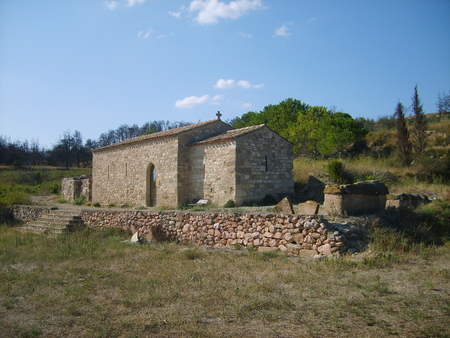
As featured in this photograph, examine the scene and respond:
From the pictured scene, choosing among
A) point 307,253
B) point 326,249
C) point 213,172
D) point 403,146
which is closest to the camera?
point 326,249

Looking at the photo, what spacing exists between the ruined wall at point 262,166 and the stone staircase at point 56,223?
23.3 feet

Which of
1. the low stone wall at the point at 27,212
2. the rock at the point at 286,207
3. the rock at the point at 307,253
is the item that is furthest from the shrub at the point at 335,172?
the low stone wall at the point at 27,212

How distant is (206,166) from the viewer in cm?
1683

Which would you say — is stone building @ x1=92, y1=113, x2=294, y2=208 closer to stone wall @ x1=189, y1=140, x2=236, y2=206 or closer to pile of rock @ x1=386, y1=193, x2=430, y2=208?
stone wall @ x1=189, y1=140, x2=236, y2=206

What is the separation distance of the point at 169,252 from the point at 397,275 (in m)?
5.66

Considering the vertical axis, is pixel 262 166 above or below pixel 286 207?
above

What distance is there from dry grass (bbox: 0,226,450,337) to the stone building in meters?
6.94

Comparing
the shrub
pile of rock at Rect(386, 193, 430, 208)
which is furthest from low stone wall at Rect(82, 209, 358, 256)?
the shrub

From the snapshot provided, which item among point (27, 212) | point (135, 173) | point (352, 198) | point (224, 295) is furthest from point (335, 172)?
point (27, 212)

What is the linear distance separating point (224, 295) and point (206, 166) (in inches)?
447

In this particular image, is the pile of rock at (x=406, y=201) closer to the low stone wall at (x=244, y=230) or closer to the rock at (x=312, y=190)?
the low stone wall at (x=244, y=230)

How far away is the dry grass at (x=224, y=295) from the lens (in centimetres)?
448

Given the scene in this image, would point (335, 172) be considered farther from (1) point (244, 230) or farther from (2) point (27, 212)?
(2) point (27, 212)

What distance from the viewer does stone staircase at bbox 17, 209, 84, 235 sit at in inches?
552
